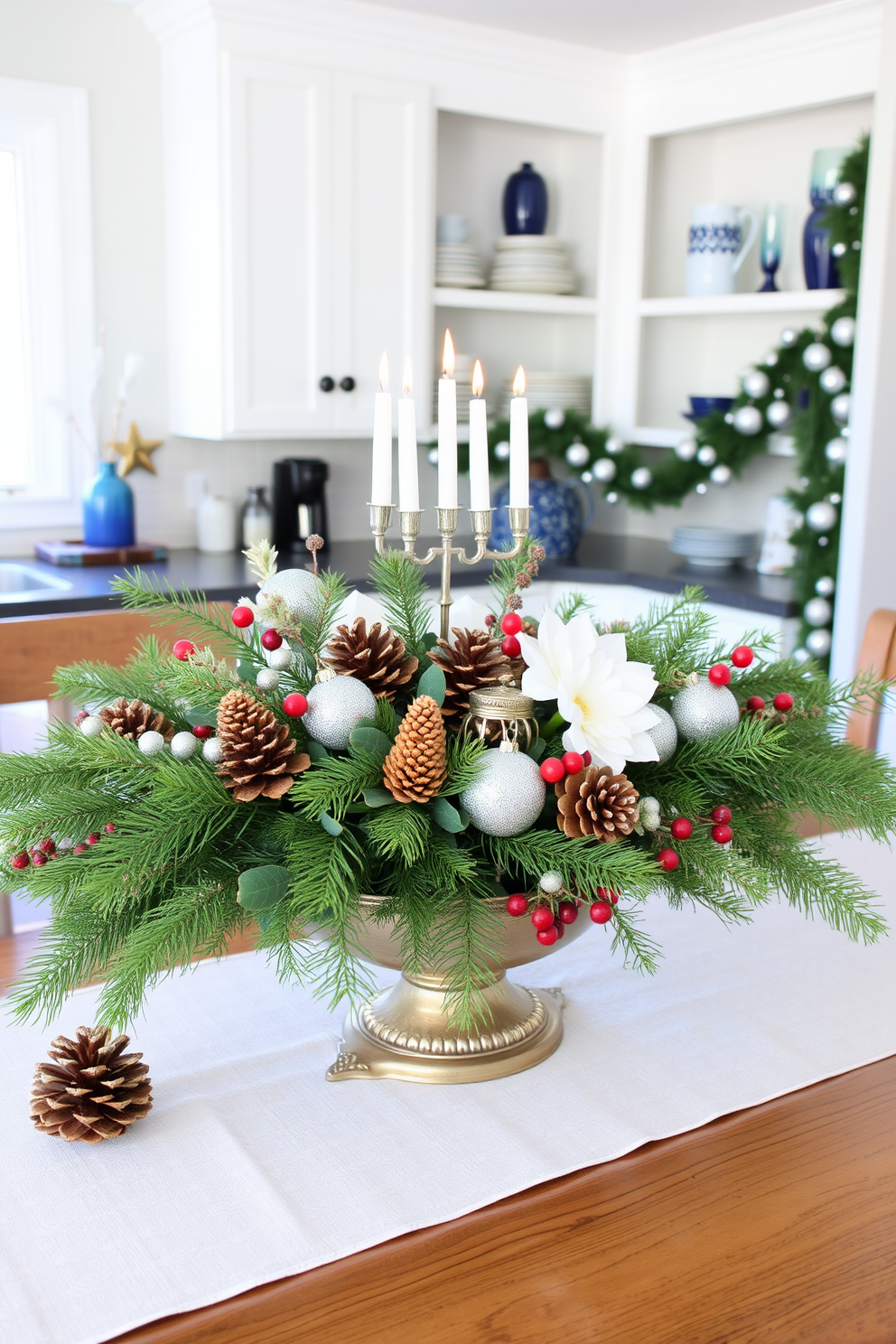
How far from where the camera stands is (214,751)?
0.79m

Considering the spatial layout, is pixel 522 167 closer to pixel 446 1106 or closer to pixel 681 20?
pixel 681 20

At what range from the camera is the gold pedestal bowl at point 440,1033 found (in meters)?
0.88

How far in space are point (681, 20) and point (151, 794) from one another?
2.96 metres

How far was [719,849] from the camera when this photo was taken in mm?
843

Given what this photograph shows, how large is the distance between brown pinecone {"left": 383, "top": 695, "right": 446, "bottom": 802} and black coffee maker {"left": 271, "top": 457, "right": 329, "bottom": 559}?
2511 mm

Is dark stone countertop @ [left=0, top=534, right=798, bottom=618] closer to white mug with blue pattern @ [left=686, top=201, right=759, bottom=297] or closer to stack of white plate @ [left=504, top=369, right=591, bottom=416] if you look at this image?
stack of white plate @ [left=504, top=369, right=591, bottom=416]

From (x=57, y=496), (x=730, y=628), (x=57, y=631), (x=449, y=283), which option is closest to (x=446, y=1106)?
(x=57, y=631)

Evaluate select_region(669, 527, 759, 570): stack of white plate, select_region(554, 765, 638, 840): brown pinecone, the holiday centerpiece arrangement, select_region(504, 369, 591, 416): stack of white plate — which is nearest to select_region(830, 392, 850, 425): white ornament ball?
select_region(669, 527, 759, 570): stack of white plate

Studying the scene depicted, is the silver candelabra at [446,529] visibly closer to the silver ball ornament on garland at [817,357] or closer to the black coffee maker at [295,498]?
the silver ball ornament on garland at [817,357]

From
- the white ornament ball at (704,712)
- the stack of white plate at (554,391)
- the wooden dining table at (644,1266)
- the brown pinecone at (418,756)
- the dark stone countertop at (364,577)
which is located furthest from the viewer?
the stack of white plate at (554,391)

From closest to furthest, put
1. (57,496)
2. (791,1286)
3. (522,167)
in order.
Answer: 1. (791,1286)
2. (57,496)
3. (522,167)

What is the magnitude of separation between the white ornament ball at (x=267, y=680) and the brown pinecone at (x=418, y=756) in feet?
0.35

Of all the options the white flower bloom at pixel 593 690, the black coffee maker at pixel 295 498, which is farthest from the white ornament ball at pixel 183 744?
the black coffee maker at pixel 295 498

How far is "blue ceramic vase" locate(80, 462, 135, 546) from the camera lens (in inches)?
119
